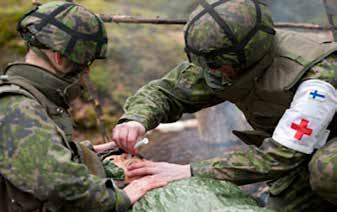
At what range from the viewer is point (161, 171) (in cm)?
410

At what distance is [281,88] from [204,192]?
883 millimetres

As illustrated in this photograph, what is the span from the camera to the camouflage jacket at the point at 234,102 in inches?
160

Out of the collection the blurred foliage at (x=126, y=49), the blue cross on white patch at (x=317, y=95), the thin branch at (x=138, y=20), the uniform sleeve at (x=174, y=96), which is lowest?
the blurred foliage at (x=126, y=49)

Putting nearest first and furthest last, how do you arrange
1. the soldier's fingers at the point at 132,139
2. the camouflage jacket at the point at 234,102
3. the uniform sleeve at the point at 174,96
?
the camouflage jacket at the point at 234,102, the soldier's fingers at the point at 132,139, the uniform sleeve at the point at 174,96

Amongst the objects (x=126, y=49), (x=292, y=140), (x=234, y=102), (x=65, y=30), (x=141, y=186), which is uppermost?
(x=65, y=30)

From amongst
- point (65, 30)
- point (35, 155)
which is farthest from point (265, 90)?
point (35, 155)

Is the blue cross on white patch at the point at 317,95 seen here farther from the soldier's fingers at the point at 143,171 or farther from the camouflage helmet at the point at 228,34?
the soldier's fingers at the point at 143,171

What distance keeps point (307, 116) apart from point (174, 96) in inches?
51.8

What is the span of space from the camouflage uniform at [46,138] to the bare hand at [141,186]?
7 centimetres

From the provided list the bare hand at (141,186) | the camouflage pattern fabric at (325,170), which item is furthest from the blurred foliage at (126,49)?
the camouflage pattern fabric at (325,170)

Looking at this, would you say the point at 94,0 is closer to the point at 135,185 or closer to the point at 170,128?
the point at 170,128

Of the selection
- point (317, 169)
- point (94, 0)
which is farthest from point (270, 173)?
point (94, 0)

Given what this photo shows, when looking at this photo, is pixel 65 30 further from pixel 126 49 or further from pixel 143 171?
pixel 126 49

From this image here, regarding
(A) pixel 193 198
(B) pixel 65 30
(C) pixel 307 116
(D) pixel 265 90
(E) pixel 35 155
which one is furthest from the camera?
(D) pixel 265 90
